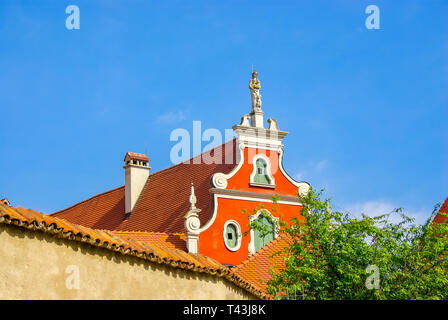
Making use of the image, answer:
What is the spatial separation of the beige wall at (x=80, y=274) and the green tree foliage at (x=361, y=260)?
4852mm

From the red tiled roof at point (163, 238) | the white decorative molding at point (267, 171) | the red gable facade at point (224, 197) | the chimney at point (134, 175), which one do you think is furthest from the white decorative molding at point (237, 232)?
the chimney at point (134, 175)

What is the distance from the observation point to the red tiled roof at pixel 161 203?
99.3 ft

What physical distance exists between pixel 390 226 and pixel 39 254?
397 inches

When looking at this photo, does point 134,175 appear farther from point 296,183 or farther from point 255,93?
point 296,183

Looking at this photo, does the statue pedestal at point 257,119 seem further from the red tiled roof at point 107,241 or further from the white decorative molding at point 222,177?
the red tiled roof at point 107,241

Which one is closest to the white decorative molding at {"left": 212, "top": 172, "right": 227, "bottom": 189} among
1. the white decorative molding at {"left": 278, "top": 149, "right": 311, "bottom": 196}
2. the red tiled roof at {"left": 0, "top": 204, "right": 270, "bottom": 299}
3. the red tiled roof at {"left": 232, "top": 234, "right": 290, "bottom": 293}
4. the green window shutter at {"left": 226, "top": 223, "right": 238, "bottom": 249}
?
the green window shutter at {"left": 226, "top": 223, "right": 238, "bottom": 249}

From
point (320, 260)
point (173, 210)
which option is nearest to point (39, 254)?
point (320, 260)

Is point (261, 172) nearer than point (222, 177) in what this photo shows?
No

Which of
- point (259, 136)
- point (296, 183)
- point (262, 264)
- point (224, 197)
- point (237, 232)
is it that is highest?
point (259, 136)

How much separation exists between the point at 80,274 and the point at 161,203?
21.0 meters

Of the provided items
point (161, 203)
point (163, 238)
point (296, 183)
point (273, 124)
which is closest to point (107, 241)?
A: point (163, 238)

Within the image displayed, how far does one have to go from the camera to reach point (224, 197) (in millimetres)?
28875

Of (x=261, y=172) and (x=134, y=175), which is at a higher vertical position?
→ (x=134, y=175)

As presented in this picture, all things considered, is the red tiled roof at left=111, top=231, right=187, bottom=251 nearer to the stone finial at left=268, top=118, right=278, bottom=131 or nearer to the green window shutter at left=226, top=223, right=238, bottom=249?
the green window shutter at left=226, top=223, right=238, bottom=249
